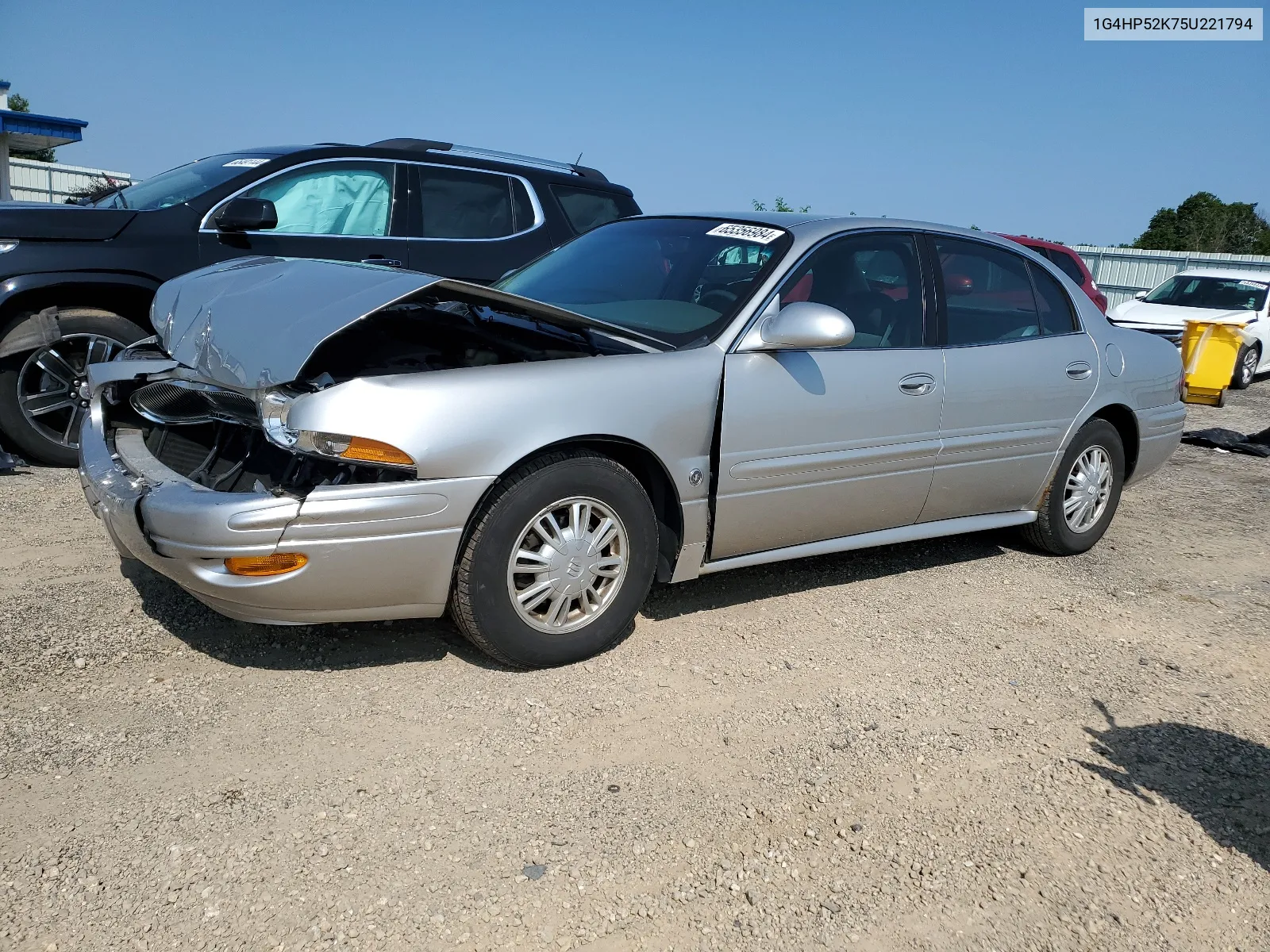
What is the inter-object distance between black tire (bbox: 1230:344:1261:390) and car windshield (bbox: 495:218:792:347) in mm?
11743

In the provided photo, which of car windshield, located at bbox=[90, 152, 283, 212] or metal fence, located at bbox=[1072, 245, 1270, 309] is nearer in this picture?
car windshield, located at bbox=[90, 152, 283, 212]

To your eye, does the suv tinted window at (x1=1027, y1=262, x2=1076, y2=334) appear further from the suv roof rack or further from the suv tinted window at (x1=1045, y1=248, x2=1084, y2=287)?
the suv tinted window at (x1=1045, y1=248, x2=1084, y2=287)

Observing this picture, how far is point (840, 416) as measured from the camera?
4.08m

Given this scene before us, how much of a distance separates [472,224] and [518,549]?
394cm

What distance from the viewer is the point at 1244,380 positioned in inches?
550

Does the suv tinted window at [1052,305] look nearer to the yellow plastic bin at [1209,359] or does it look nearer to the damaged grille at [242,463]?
the damaged grille at [242,463]

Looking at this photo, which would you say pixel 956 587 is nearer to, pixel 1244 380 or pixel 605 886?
pixel 605 886

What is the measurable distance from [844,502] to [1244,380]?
12176 millimetres

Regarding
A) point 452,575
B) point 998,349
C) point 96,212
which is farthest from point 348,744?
point 96,212

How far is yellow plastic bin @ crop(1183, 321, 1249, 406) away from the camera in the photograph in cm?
1219

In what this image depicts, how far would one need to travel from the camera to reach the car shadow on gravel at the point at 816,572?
4.39 meters

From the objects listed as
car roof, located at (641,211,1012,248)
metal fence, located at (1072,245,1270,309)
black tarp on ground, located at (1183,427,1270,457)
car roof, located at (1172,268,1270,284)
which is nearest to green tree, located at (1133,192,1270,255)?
metal fence, located at (1072,245,1270,309)

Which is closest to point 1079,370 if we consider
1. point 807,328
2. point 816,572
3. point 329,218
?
point 816,572

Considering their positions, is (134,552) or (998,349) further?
(998,349)
